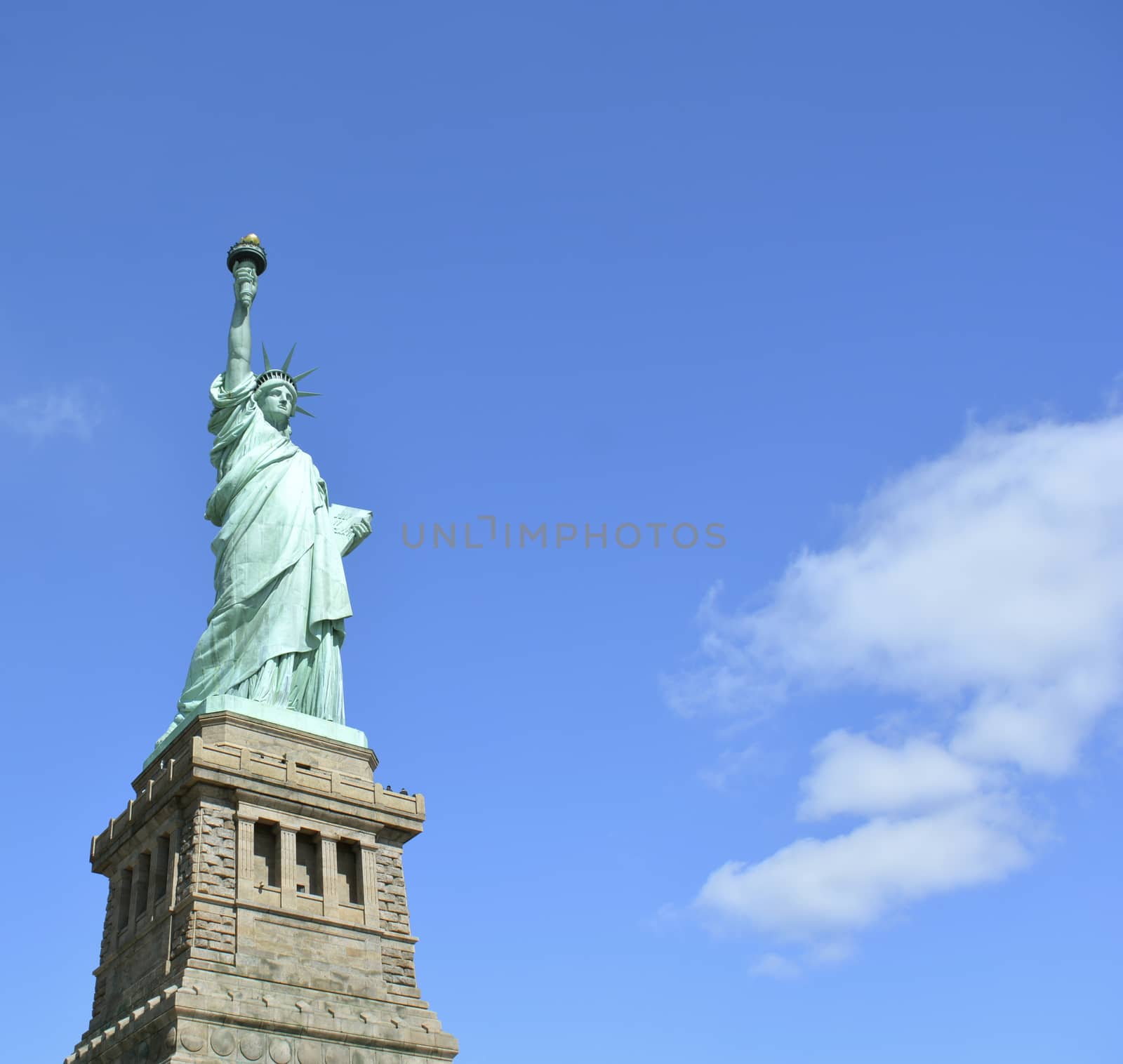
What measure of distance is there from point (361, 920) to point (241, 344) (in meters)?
15.8

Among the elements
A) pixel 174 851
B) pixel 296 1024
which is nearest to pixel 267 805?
pixel 174 851

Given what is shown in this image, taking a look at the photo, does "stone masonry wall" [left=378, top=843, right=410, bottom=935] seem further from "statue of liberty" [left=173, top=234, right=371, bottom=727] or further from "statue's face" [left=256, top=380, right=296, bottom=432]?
"statue's face" [left=256, top=380, right=296, bottom=432]

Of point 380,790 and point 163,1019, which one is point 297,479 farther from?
point 163,1019

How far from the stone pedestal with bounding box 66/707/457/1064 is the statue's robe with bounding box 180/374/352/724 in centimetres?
159

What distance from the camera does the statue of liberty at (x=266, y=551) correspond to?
3097 centimetres

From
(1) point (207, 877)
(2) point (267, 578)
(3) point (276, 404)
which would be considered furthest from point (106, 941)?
(3) point (276, 404)

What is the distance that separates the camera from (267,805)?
1097 inches

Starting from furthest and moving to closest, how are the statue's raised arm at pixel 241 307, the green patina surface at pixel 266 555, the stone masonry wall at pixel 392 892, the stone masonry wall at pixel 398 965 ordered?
the statue's raised arm at pixel 241 307, the green patina surface at pixel 266 555, the stone masonry wall at pixel 392 892, the stone masonry wall at pixel 398 965

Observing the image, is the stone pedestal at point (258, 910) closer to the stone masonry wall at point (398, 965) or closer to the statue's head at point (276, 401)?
the stone masonry wall at point (398, 965)

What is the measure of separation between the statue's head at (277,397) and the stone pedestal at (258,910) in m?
9.59

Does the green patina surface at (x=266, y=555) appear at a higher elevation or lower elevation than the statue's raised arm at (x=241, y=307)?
lower

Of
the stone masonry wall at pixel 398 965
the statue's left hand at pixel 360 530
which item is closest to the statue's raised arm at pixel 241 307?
the statue's left hand at pixel 360 530

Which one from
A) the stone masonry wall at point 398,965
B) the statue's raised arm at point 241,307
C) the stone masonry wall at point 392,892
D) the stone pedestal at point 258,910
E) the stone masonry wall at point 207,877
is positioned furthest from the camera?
the statue's raised arm at point 241,307

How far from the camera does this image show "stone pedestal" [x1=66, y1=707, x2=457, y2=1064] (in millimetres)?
A: 24500
